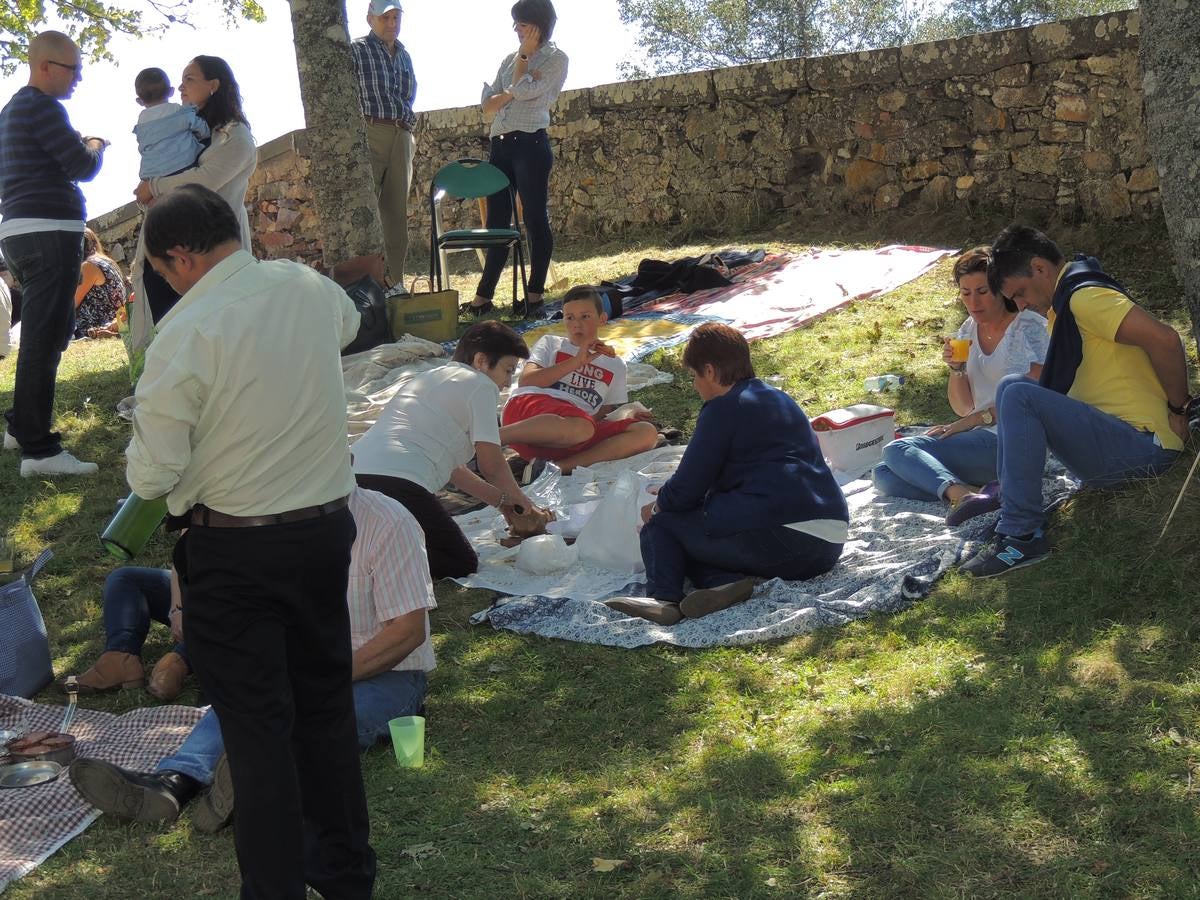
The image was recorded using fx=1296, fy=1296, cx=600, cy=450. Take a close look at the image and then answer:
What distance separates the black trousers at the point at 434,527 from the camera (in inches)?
177

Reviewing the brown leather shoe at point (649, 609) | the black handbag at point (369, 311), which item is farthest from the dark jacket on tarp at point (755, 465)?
the black handbag at point (369, 311)

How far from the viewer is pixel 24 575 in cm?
405

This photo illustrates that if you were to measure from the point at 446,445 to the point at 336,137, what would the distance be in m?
3.47

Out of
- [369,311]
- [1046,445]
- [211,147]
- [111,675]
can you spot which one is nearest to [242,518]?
[111,675]

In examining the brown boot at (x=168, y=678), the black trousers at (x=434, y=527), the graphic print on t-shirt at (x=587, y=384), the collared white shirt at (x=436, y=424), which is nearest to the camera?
the brown boot at (x=168, y=678)

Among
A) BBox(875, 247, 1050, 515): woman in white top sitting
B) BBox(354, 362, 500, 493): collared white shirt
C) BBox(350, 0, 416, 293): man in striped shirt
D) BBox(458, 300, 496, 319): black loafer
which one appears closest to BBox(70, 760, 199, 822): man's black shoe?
BBox(354, 362, 500, 493): collared white shirt

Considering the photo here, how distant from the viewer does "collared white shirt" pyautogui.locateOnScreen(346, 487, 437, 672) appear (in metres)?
3.45

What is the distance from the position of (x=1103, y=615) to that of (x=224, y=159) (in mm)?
4646

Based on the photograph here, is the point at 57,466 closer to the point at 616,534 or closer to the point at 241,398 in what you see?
the point at 616,534

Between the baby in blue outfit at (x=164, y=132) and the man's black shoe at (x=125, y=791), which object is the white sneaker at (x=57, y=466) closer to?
the baby in blue outfit at (x=164, y=132)

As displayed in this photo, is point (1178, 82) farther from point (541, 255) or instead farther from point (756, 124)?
point (756, 124)

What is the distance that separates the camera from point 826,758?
10.5 feet

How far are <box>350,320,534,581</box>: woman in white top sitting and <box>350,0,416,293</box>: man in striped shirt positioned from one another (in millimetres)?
3802

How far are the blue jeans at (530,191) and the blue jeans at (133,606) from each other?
15.4 feet
